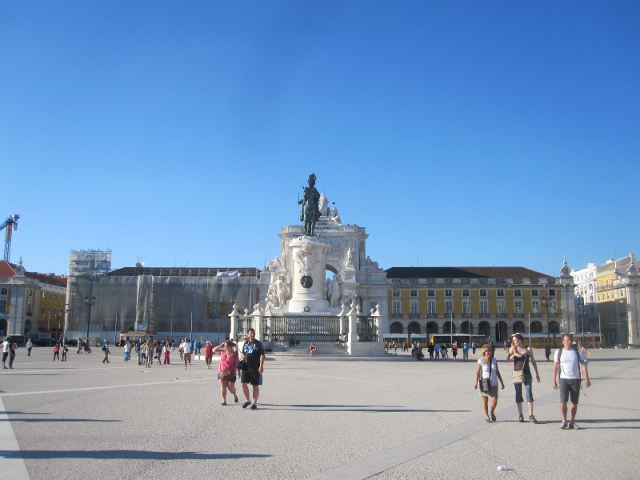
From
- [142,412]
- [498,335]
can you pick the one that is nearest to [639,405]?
[142,412]

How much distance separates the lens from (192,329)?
77812mm

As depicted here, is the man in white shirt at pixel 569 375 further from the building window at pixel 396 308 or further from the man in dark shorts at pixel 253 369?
the building window at pixel 396 308

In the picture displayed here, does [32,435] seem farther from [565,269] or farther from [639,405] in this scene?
Answer: [565,269]

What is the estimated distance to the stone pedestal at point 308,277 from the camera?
31688 millimetres

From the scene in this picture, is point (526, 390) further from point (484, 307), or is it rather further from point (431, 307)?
point (484, 307)

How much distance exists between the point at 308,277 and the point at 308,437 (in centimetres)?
2372

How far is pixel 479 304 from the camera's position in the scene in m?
95.6

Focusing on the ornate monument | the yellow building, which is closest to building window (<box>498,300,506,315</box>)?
the yellow building

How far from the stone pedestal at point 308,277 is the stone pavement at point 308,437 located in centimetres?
1760

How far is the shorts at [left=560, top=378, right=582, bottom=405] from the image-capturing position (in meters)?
9.09

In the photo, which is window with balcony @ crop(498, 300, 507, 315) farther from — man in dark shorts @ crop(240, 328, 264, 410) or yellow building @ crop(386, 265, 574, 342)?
man in dark shorts @ crop(240, 328, 264, 410)

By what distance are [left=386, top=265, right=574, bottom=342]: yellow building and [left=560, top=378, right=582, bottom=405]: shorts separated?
85004 mm

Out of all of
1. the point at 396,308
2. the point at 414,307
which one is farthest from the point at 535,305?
the point at 396,308

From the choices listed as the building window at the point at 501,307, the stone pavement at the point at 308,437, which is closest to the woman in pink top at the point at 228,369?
the stone pavement at the point at 308,437
